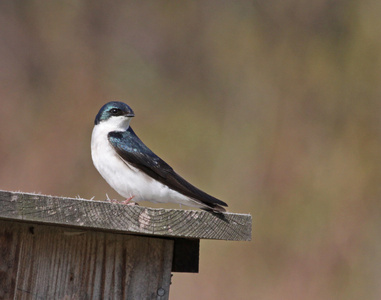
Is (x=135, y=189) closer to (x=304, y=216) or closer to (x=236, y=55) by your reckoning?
(x=304, y=216)

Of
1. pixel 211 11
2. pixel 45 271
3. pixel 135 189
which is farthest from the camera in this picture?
pixel 211 11

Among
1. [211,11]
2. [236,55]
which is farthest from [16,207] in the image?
[211,11]

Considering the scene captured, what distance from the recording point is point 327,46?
194 inches

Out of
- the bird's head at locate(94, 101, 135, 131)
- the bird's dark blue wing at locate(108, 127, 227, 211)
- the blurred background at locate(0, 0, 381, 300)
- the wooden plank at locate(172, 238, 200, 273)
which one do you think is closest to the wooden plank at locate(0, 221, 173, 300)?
the wooden plank at locate(172, 238, 200, 273)

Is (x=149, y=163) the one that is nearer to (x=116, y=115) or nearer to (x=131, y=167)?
(x=131, y=167)

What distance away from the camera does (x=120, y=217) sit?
1.94m

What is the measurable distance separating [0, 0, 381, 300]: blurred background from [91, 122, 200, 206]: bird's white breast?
1663 millimetres

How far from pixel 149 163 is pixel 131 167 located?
4.4 inches

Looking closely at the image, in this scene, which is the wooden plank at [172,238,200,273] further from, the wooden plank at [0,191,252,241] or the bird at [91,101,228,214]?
the wooden plank at [0,191,252,241]

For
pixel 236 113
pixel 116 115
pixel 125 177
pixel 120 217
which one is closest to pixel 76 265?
pixel 120 217

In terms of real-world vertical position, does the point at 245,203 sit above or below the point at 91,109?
below

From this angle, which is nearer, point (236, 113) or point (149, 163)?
point (149, 163)

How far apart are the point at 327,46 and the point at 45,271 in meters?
3.37

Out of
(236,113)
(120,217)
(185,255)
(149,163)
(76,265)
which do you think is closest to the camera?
(120,217)
